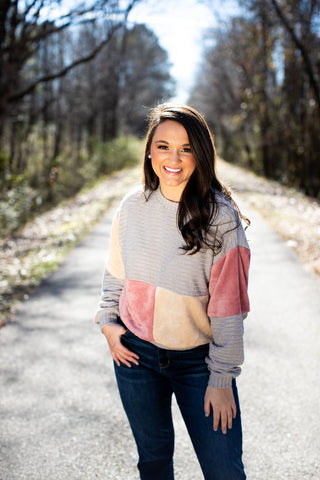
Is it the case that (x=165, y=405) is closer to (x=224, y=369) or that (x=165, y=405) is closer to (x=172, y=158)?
(x=224, y=369)

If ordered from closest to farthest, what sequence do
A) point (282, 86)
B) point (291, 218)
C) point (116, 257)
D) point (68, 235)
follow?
point (116, 257) < point (68, 235) < point (291, 218) < point (282, 86)

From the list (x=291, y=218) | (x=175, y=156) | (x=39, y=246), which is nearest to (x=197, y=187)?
(x=175, y=156)

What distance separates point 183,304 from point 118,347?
321mm

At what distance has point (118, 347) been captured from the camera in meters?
1.78

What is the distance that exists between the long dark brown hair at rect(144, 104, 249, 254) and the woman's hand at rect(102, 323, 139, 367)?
45 centimetres

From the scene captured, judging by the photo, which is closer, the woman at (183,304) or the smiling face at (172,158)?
the woman at (183,304)

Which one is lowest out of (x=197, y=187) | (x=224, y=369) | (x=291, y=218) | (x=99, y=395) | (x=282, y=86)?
(x=99, y=395)

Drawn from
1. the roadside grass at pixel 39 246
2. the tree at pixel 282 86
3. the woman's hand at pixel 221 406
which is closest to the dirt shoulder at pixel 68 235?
the roadside grass at pixel 39 246

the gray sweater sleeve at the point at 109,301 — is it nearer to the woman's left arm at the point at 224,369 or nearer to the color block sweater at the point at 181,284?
the color block sweater at the point at 181,284

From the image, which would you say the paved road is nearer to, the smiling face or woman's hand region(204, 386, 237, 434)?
woman's hand region(204, 386, 237, 434)

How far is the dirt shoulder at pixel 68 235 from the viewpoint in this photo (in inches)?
234

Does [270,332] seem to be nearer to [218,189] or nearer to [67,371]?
[67,371]

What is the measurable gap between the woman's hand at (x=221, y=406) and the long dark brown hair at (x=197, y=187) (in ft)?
1.58

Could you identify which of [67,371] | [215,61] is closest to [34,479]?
[67,371]
